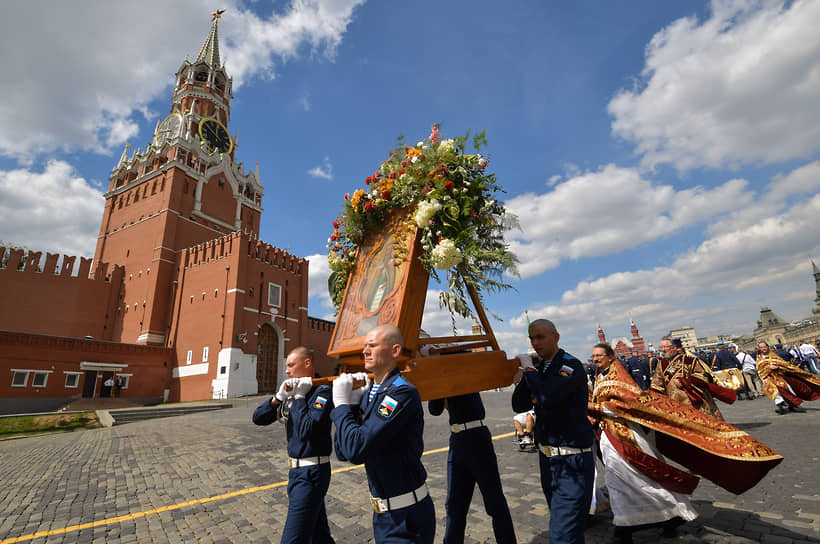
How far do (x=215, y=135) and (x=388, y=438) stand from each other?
4840cm

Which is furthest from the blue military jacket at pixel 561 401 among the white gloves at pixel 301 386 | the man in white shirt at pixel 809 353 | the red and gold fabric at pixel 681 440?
the man in white shirt at pixel 809 353

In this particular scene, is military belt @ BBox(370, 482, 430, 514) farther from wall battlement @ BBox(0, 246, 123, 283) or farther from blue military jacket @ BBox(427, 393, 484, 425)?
wall battlement @ BBox(0, 246, 123, 283)

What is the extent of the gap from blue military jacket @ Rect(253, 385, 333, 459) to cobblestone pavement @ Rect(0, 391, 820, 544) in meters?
1.49

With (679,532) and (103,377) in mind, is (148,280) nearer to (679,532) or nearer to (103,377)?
(103,377)

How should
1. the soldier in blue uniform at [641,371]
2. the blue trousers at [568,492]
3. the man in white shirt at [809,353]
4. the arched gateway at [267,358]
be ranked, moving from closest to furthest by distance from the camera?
the blue trousers at [568,492]
the soldier in blue uniform at [641,371]
the man in white shirt at [809,353]
the arched gateway at [267,358]

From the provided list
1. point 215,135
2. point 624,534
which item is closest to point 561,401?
point 624,534

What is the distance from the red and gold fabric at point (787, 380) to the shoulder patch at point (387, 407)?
471 inches

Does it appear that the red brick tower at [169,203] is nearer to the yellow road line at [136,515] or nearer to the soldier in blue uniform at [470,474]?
the yellow road line at [136,515]

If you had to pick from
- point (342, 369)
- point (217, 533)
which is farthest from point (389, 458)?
point (217, 533)

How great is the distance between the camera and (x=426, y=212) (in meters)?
3.27

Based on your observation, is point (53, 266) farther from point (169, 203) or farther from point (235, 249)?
point (235, 249)

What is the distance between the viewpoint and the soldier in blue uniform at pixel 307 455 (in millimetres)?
2994

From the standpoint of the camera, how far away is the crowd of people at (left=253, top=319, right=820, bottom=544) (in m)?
2.31

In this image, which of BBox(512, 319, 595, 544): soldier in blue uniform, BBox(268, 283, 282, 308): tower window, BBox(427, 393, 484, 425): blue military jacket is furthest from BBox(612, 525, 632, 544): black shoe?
BBox(268, 283, 282, 308): tower window
